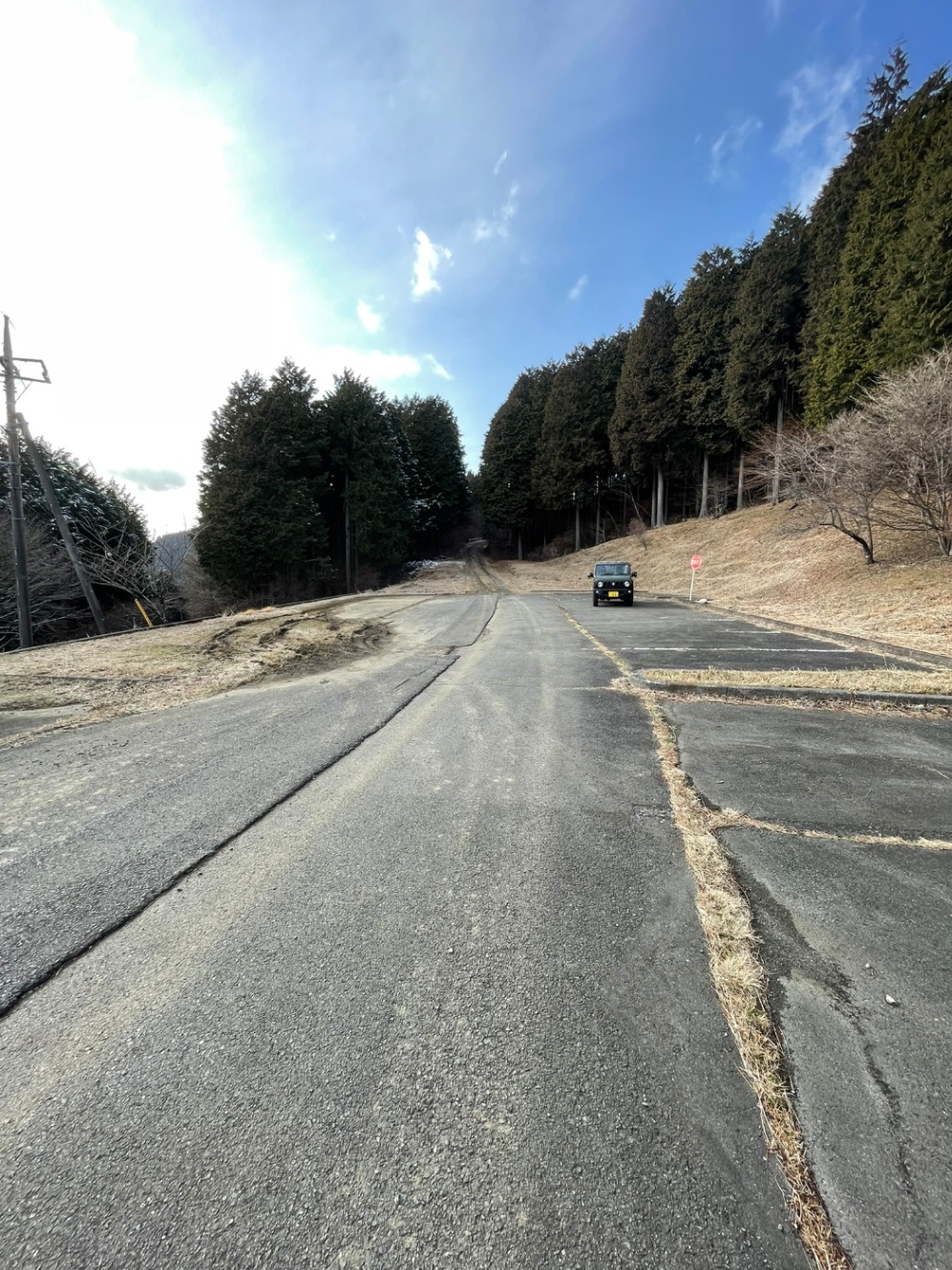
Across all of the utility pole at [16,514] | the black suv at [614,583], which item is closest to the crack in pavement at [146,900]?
the utility pole at [16,514]

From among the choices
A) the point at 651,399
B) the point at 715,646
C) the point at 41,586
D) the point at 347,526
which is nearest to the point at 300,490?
the point at 347,526

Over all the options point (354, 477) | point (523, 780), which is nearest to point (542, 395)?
point (354, 477)

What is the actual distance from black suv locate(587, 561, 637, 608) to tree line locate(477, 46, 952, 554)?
6188mm

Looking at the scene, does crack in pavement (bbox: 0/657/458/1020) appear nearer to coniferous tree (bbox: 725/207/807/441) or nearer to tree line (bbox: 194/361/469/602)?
tree line (bbox: 194/361/469/602)

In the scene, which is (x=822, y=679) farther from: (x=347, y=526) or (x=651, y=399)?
(x=651, y=399)

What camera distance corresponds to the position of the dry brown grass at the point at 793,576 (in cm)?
1055

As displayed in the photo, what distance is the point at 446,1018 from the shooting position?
5.67 ft

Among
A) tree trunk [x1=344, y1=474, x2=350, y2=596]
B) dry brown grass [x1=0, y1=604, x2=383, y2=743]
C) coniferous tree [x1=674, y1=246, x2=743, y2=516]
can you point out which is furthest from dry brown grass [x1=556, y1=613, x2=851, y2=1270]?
coniferous tree [x1=674, y1=246, x2=743, y2=516]

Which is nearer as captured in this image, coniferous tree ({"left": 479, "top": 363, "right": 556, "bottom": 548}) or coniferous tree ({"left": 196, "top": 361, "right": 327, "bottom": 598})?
coniferous tree ({"left": 196, "top": 361, "right": 327, "bottom": 598})

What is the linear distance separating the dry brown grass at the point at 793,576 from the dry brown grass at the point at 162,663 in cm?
1021

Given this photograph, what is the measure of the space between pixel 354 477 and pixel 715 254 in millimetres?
24691

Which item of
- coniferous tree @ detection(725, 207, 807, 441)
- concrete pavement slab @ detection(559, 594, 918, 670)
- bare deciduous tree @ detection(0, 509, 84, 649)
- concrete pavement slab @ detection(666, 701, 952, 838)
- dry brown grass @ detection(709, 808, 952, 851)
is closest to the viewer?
dry brown grass @ detection(709, 808, 952, 851)

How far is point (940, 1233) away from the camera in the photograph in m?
1.16

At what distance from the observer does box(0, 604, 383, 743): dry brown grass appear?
226 inches
